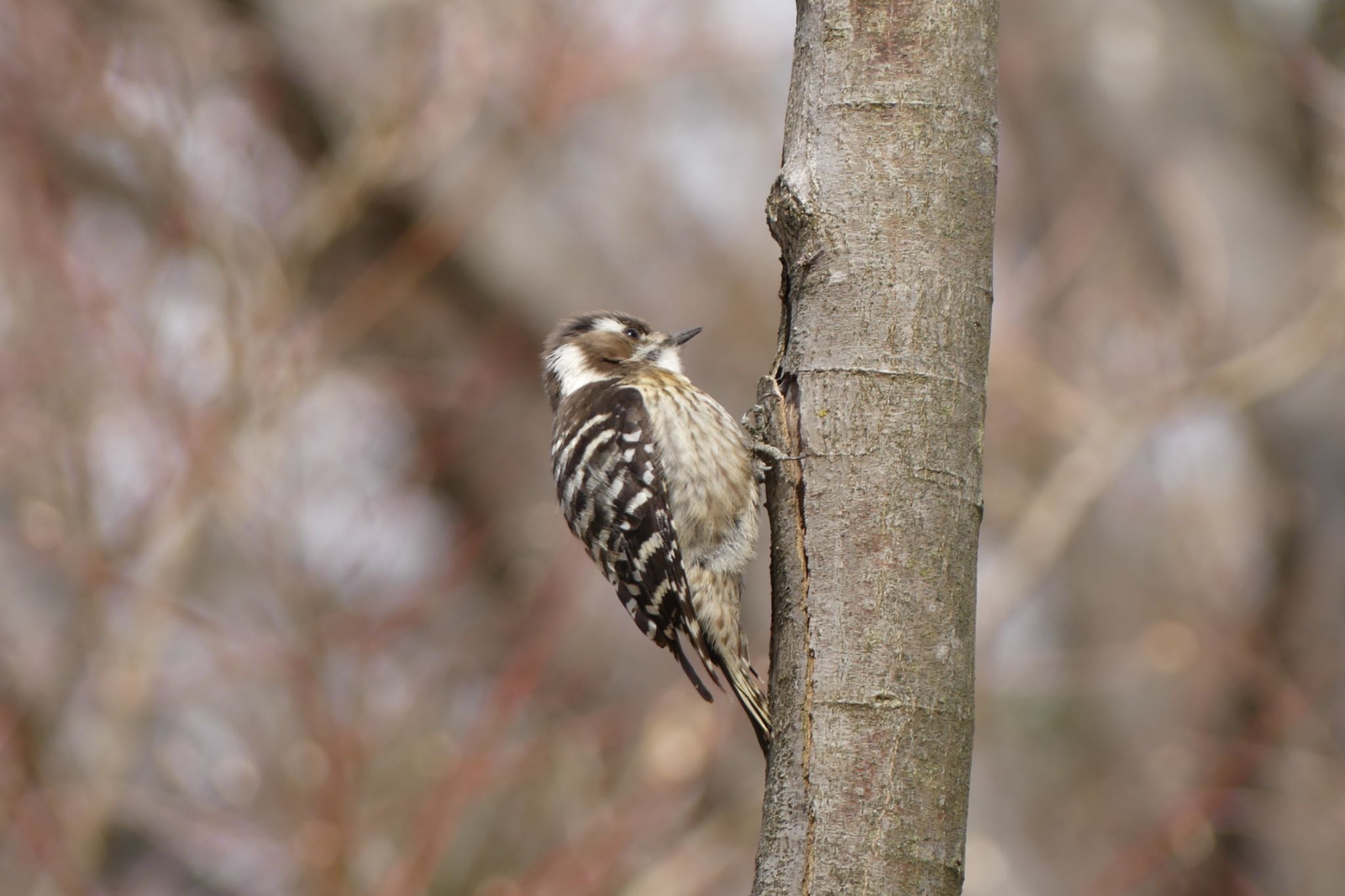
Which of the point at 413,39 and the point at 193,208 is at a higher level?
the point at 413,39

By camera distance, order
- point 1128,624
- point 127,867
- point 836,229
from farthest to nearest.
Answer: point 127,867, point 1128,624, point 836,229

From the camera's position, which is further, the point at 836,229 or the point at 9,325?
the point at 9,325

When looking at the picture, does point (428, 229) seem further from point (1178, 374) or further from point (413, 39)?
point (1178, 374)

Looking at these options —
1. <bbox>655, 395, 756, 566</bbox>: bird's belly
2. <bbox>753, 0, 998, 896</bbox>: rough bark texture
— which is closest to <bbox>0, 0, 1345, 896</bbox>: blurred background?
<bbox>655, 395, 756, 566</bbox>: bird's belly

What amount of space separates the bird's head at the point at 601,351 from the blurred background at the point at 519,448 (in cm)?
126

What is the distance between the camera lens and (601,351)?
4809 millimetres

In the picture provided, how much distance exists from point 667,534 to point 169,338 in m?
3.32

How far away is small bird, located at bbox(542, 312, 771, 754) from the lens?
3.87 m

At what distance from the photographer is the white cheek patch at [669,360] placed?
4785mm

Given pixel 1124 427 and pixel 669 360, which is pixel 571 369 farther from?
pixel 1124 427

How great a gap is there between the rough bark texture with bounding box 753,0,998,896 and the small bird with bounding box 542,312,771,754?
1.31 metres

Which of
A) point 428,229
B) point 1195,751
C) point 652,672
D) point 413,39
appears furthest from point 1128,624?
point 413,39

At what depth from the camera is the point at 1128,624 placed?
28.9ft

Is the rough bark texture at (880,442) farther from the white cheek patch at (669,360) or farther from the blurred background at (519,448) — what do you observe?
the blurred background at (519,448)
